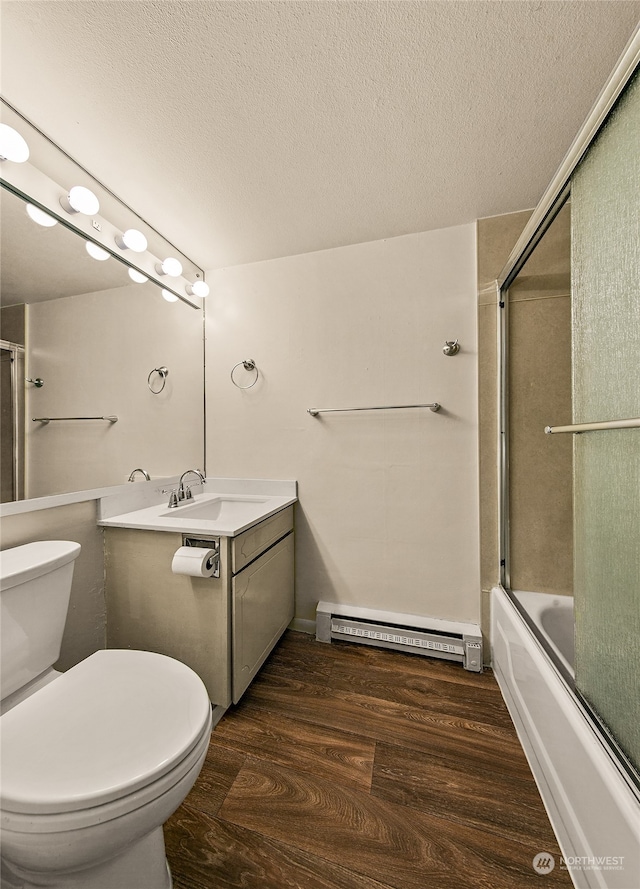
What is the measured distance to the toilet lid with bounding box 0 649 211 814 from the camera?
0.61 meters

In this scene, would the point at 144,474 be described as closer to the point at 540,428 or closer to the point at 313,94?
the point at 313,94

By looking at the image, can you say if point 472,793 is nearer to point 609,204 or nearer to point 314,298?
point 609,204

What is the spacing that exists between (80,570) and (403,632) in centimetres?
146

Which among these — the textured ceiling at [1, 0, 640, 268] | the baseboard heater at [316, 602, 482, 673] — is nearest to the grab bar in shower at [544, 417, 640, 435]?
the textured ceiling at [1, 0, 640, 268]

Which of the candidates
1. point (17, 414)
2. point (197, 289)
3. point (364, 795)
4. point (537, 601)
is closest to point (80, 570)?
point (17, 414)

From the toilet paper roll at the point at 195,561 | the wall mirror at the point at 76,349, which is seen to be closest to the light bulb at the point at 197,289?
the wall mirror at the point at 76,349

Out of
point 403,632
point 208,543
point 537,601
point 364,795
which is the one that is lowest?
point 364,795

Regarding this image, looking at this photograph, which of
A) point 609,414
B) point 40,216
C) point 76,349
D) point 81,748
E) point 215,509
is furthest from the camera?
point 215,509

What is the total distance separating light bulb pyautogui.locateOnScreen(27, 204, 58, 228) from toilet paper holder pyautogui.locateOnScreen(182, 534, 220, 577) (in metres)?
1.22

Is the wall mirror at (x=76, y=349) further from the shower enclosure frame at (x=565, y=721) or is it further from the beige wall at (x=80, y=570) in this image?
the shower enclosure frame at (x=565, y=721)

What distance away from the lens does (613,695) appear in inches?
30.7

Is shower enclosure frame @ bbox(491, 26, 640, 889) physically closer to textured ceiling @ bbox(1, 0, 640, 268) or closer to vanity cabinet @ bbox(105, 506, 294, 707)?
textured ceiling @ bbox(1, 0, 640, 268)

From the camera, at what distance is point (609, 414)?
801mm

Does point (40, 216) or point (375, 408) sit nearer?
point (40, 216)
